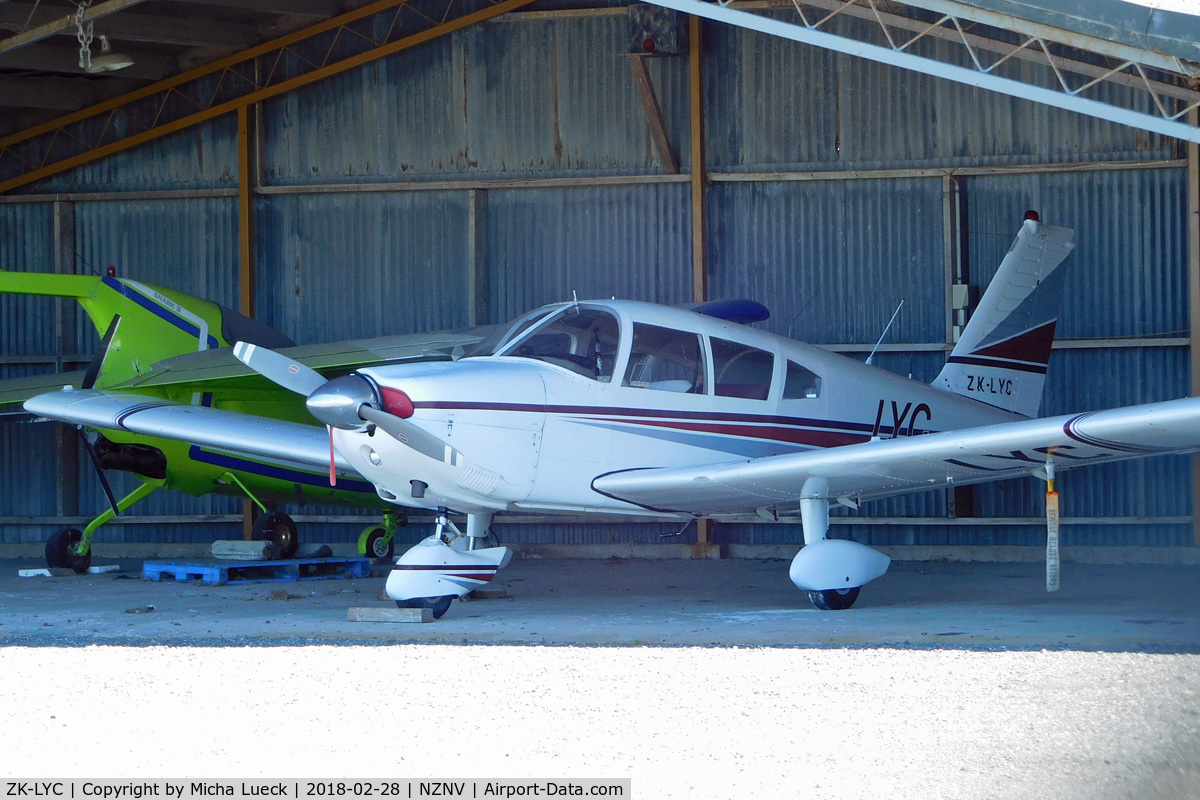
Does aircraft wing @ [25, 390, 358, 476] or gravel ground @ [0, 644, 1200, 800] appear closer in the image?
gravel ground @ [0, 644, 1200, 800]

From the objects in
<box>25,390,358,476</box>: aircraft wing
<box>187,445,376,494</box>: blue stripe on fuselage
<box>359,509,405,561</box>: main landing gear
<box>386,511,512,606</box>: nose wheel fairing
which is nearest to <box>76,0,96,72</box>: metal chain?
<box>25,390,358,476</box>: aircraft wing

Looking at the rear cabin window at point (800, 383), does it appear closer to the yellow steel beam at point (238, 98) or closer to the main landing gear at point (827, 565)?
the main landing gear at point (827, 565)

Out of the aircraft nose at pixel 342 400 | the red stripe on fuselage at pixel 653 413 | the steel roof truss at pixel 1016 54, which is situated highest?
the steel roof truss at pixel 1016 54

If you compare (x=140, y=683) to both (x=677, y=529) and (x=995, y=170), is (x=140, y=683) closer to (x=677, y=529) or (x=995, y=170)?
(x=677, y=529)

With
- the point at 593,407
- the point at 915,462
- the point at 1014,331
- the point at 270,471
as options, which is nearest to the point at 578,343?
the point at 593,407

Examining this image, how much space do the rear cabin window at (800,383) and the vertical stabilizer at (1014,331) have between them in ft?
6.22

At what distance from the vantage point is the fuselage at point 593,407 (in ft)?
26.2

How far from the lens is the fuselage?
26.2 feet

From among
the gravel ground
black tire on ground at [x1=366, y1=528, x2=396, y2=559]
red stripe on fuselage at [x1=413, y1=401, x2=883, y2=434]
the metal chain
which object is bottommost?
black tire on ground at [x1=366, y1=528, x2=396, y2=559]

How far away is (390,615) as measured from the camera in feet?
27.9

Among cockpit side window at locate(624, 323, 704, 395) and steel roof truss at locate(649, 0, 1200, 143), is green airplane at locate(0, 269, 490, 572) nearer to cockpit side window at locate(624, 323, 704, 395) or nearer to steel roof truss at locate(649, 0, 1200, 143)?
cockpit side window at locate(624, 323, 704, 395)

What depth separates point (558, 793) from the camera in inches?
164

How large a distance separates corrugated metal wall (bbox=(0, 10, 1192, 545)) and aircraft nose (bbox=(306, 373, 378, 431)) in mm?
7050

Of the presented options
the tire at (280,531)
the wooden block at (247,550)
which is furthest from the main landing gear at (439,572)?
the tire at (280,531)
